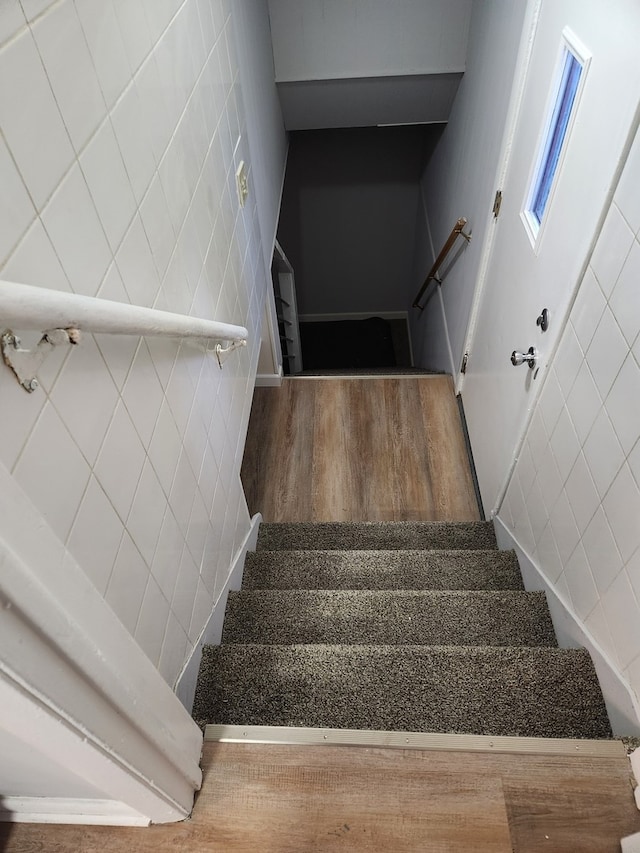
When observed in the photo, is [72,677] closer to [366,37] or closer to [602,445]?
[602,445]

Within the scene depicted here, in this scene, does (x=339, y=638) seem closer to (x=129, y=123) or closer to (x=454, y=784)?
(x=454, y=784)

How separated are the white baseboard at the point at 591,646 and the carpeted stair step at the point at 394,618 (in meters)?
0.06

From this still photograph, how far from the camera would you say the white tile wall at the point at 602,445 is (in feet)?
3.84

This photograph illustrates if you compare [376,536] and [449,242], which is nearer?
[376,536]

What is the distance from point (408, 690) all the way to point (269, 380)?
2377 millimetres

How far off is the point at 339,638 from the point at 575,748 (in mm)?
723

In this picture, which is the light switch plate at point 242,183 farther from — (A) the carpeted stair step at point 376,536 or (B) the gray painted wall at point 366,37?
(A) the carpeted stair step at point 376,536

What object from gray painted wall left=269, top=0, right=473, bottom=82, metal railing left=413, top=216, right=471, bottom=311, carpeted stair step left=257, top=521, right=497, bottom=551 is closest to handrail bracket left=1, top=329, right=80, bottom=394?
carpeted stair step left=257, top=521, right=497, bottom=551

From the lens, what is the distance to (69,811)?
1143 millimetres

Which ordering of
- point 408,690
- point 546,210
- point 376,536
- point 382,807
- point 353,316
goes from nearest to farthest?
point 382,807, point 408,690, point 546,210, point 376,536, point 353,316

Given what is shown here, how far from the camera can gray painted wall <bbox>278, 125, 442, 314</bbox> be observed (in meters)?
4.74

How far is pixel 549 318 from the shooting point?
5.29 feet

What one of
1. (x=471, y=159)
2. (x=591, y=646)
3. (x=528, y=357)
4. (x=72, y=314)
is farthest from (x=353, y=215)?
(x=72, y=314)

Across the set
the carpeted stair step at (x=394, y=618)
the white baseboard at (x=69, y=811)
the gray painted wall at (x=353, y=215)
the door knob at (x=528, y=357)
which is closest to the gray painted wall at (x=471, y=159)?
the gray painted wall at (x=353, y=215)
